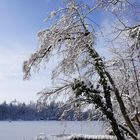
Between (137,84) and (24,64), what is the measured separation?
10.6ft

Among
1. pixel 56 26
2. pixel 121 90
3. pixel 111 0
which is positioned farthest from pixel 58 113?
pixel 111 0

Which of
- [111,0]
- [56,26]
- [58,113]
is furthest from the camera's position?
[58,113]

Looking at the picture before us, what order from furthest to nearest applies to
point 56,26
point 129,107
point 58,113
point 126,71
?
point 129,107
point 58,113
point 126,71
point 56,26

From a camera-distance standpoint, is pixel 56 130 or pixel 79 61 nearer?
pixel 79 61

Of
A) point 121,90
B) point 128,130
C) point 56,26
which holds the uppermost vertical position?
point 56,26

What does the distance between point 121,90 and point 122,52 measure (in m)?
1.07

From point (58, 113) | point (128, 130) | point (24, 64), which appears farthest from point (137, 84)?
point (24, 64)

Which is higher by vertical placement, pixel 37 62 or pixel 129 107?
pixel 37 62

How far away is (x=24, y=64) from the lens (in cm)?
1012

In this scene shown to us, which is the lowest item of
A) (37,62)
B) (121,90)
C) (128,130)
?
(128,130)

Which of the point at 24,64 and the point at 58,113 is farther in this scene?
the point at 58,113

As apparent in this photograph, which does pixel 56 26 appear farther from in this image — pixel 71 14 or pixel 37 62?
pixel 37 62

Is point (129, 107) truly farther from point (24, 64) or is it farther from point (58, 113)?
point (24, 64)

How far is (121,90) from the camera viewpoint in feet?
36.5
